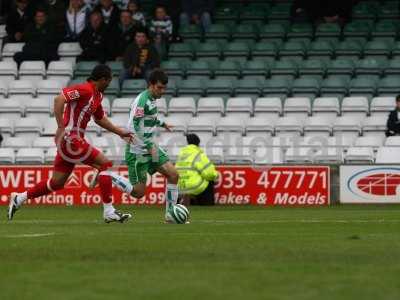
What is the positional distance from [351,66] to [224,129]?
4.10 meters

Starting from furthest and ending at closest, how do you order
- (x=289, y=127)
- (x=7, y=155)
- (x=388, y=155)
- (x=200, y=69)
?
(x=200, y=69), (x=289, y=127), (x=7, y=155), (x=388, y=155)

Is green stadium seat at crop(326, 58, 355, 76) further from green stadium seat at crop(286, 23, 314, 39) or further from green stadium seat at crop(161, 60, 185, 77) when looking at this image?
green stadium seat at crop(161, 60, 185, 77)

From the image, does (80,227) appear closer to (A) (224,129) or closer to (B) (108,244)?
(B) (108,244)

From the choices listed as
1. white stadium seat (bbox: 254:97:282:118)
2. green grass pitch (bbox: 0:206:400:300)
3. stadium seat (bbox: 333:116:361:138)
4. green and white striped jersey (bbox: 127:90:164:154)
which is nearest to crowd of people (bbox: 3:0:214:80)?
white stadium seat (bbox: 254:97:282:118)

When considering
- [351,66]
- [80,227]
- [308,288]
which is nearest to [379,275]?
[308,288]

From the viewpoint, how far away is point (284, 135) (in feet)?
91.4

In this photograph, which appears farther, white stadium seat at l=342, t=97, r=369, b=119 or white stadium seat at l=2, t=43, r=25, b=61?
white stadium seat at l=2, t=43, r=25, b=61

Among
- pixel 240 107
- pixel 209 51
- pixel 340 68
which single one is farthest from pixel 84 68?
pixel 340 68

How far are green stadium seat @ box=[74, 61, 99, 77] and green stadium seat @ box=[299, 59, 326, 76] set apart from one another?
17.1 feet

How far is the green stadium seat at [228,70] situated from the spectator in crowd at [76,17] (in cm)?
370

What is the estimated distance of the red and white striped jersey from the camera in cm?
1694

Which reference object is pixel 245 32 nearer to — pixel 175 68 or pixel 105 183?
pixel 175 68

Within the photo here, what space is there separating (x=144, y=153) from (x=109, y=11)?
1390cm

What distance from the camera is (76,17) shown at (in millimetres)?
31828
